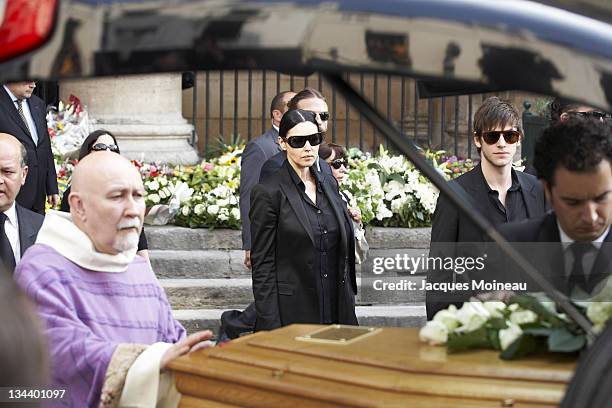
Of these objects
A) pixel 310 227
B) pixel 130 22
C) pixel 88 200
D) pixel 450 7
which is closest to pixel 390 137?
pixel 450 7

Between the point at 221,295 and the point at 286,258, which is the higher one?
the point at 286,258

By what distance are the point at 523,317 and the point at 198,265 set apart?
23.0 feet

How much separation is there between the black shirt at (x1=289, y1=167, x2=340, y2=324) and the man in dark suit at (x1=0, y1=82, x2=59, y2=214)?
2.19 metres

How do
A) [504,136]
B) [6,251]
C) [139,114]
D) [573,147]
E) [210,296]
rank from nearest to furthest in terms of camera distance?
[573,147], [6,251], [504,136], [210,296], [139,114]

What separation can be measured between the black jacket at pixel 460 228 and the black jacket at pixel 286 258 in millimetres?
1457

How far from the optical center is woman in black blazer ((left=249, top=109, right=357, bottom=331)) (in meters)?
7.14

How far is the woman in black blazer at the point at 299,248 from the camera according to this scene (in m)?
7.14

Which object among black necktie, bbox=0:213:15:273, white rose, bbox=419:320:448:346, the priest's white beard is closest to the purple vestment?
the priest's white beard

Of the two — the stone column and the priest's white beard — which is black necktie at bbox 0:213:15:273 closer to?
the priest's white beard

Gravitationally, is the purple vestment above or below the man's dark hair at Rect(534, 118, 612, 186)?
below

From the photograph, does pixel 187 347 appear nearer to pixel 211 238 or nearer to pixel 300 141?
pixel 300 141

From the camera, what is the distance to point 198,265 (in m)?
9.91

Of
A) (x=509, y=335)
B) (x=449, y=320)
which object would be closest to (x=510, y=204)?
(x=449, y=320)

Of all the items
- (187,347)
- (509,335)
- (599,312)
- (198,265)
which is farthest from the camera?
(198,265)
